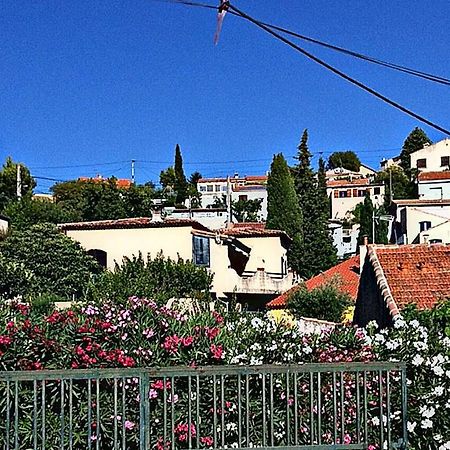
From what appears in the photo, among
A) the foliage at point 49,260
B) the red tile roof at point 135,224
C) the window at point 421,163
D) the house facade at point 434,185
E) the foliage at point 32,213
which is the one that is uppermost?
the window at point 421,163

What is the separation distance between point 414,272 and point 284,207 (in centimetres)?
4501

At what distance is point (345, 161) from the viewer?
11138 centimetres

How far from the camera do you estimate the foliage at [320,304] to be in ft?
101

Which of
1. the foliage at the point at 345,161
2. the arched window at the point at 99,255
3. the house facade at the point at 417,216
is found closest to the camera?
the arched window at the point at 99,255

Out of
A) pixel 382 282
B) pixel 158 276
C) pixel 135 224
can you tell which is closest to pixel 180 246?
pixel 135 224

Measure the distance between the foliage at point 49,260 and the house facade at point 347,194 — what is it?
53955 millimetres

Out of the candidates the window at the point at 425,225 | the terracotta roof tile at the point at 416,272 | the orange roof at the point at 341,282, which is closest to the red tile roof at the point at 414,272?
the terracotta roof tile at the point at 416,272

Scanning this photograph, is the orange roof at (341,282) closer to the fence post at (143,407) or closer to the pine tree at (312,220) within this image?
the pine tree at (312,220)

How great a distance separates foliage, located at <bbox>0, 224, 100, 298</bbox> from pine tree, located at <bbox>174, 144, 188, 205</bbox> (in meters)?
41.3

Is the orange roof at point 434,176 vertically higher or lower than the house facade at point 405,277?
higher

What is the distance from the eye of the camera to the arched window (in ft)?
117

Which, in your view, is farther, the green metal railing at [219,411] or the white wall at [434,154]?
the white wall at [434,154]

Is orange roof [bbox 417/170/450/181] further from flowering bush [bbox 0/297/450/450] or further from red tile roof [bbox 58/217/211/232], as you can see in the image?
flowering bush [bbox 0/297/450/450]

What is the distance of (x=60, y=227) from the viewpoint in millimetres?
35938
